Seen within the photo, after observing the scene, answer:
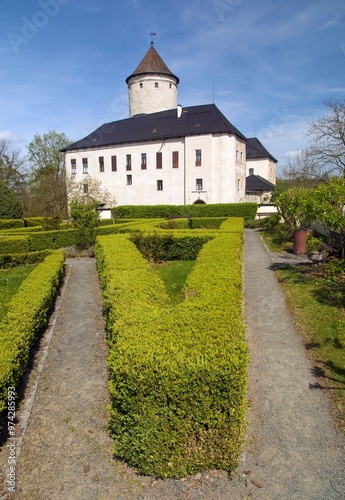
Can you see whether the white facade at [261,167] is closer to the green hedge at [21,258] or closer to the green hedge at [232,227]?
the green hedge at [232,227]

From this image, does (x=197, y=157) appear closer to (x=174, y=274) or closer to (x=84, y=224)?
(x=84, y=224)

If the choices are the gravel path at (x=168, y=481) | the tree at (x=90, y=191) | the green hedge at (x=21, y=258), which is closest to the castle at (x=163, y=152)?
the tree at (x=90, y=191)

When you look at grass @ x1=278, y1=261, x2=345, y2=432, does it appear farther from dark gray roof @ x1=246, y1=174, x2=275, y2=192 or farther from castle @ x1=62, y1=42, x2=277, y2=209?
dark gray roof @ x1=246, y1=174, x2=275, y2=192

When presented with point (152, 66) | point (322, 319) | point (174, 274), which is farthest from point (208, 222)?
point (152, 66)

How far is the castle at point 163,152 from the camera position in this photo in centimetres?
4062

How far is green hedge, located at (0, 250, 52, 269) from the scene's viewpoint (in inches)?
548

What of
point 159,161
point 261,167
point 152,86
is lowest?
point 159,161

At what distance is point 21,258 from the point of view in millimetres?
14266

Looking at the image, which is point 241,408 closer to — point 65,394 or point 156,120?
point 65,394

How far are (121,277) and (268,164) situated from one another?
55.6 meters

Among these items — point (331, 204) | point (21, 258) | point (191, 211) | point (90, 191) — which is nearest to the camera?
point (331, 204)

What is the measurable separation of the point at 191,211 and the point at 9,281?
26660mm

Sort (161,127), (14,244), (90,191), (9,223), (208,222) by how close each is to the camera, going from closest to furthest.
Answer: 1. (14,244)
2. (208,222)
3. (9,223)
4. (161,127)
5. (90,191)

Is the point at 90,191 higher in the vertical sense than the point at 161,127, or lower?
lower
